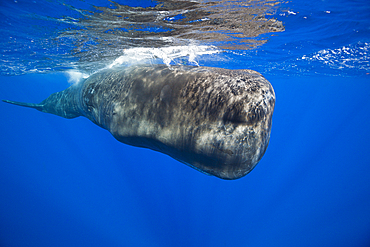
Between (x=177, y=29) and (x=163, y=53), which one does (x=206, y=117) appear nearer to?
(x=177, y=29)

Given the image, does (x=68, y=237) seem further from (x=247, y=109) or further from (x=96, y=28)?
(x=247, y=109)

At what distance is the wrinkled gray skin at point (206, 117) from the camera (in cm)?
166

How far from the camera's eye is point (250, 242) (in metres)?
22.7

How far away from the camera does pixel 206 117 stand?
1747mm

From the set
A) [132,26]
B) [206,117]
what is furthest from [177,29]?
[206,117]

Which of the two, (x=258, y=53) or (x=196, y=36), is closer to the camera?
(x=196, y=36)

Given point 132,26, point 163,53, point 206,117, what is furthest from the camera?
point 163,53

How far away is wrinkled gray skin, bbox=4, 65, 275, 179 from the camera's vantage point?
1660 millimetres

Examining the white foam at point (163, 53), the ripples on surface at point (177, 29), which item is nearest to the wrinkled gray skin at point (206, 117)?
the ripples on surface at point (177, 29)

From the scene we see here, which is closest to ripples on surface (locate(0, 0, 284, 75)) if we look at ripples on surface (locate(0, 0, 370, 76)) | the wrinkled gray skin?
ripples on surface (locate(0, 0, 370, 76))

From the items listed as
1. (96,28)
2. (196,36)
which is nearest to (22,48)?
(96,28)

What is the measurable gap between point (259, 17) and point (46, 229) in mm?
30632

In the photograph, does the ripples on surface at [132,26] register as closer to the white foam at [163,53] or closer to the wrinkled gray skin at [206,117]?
the white foam at [163,53]

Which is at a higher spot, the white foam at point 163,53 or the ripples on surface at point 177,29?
the ripples on surface at point 177,29
